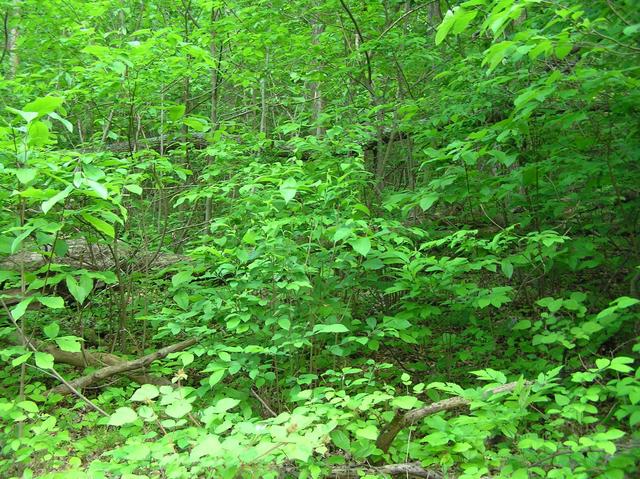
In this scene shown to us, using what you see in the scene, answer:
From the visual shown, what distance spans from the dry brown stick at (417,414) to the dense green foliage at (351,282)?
22mm

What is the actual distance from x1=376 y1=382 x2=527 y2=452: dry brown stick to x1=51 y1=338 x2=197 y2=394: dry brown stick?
74.9 inches

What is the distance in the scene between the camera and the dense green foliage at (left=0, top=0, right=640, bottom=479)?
256cm

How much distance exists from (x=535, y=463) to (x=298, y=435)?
47.5 inches

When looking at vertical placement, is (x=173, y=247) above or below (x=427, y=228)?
below

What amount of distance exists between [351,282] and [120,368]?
2218mm

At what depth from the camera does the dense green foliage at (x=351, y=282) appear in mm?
2564

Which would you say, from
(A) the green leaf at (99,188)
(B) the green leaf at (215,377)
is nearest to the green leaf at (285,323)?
(B) the green leaf at (215,377)

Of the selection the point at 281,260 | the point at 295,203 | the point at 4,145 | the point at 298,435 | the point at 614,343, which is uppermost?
the point at 4,145

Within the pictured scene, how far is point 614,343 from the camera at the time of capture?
3891mm

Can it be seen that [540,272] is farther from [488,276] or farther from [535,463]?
[535,463]

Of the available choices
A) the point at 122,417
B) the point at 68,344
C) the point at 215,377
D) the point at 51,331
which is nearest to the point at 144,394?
the point at 122,417

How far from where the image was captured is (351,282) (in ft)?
12.4

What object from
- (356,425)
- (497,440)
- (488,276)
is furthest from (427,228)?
(356,425)

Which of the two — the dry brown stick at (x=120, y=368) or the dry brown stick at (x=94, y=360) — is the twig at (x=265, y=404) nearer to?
the dry brown stick at (x=120, y=368)
